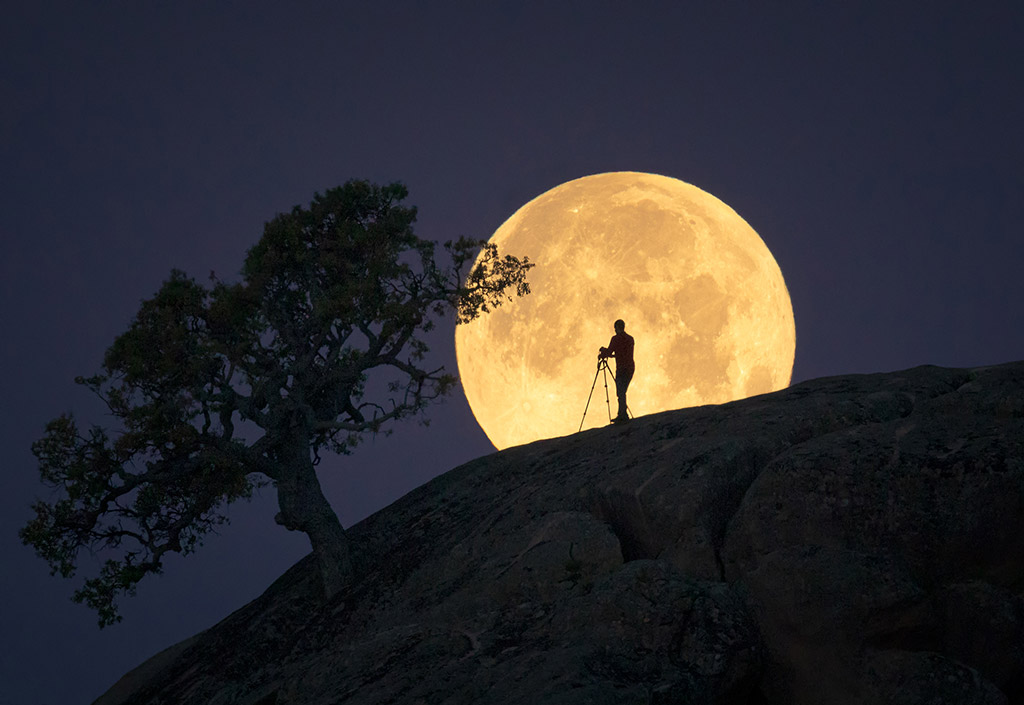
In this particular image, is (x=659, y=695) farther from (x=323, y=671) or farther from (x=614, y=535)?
(x=323, y=671)

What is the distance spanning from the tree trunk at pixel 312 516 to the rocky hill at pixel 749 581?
10.5 ft

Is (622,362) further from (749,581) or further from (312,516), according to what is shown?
(749,581)

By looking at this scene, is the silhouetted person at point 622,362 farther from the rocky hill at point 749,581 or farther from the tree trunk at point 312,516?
the tree trunk at point 312,516

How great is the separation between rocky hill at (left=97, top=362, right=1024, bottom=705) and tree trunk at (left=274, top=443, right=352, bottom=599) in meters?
3.21

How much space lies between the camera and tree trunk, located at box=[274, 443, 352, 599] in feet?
67.2

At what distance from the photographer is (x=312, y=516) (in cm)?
2139

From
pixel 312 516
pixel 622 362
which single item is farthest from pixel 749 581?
pixel 312 516

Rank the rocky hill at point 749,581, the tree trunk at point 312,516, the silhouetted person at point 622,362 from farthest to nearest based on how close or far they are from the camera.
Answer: the silhouetted person at point 622,362
the tree trunk at point 312,516
the rocky hill at point 749,581

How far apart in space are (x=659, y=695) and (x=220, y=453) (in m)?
14.0

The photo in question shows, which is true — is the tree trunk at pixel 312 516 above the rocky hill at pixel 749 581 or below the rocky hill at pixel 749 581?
above

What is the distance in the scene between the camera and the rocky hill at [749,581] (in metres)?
11.0

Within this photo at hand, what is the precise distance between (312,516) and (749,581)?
40.8 ft

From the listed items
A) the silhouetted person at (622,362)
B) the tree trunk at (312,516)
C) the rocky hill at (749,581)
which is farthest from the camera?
the silhouetted person at (622,362)

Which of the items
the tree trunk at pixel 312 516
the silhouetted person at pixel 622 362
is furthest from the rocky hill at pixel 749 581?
the silhouetted person at pixel 622 362
